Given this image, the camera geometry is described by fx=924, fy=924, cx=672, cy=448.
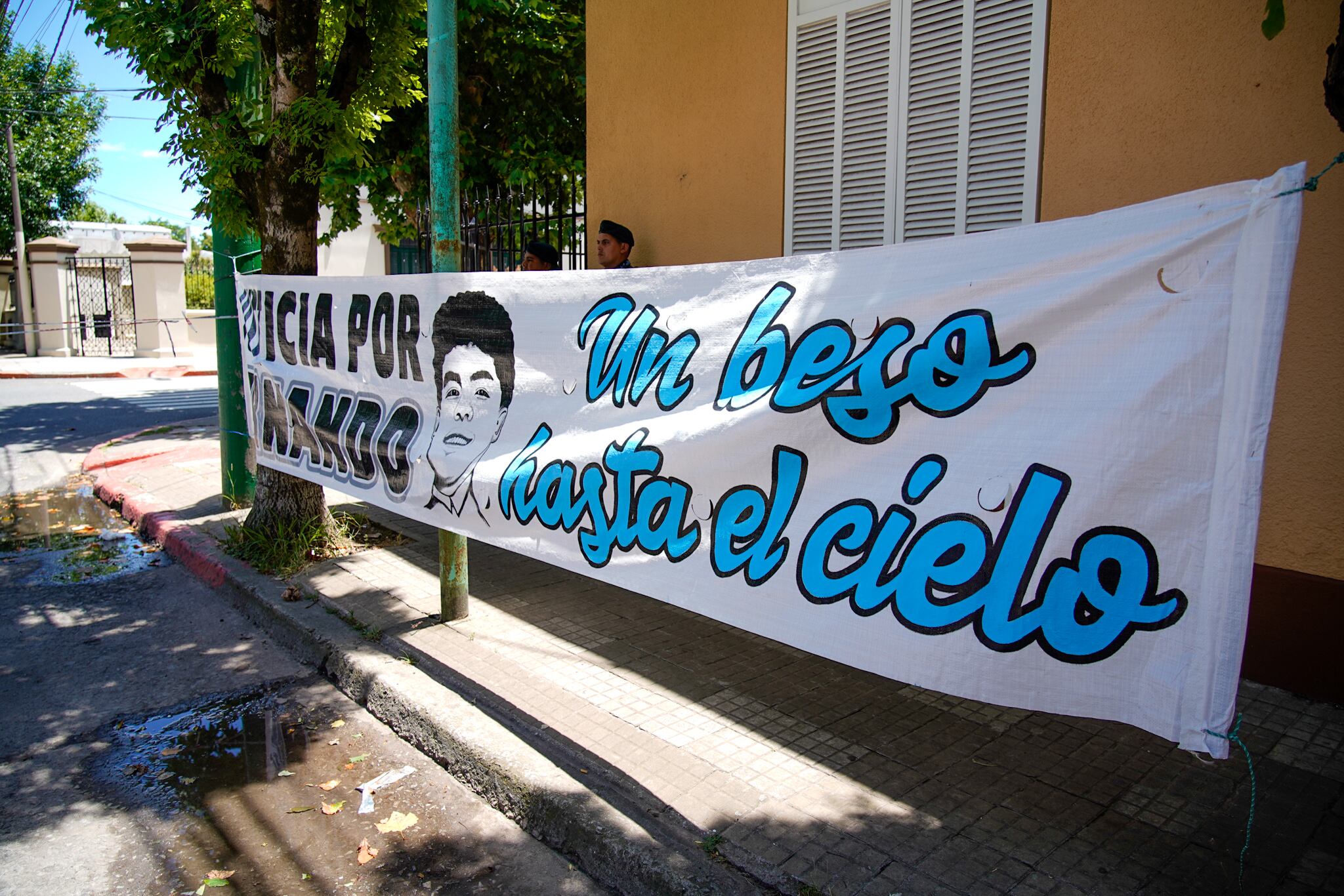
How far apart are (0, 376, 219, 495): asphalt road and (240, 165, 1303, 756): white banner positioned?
8.13 m

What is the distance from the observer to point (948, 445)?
9.25ft

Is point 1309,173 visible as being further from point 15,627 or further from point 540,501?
point 15,627

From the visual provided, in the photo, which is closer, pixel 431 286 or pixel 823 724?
pixel 823 724

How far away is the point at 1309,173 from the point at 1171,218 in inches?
85.5

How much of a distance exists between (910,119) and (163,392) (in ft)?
53.1

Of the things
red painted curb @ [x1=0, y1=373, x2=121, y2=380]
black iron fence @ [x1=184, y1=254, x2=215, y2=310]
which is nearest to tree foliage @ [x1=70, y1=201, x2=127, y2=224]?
black iron fence @ [x1=184, y1=254, x2=215, y2=310]

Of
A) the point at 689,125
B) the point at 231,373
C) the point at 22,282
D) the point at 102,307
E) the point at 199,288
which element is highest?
the point at 689,125

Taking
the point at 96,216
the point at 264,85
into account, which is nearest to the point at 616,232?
the point at 264,85

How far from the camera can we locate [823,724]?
3.90m

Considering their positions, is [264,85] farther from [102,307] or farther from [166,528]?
[102,307]

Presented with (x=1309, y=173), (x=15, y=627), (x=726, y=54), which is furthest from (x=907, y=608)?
(x=15, y=627)

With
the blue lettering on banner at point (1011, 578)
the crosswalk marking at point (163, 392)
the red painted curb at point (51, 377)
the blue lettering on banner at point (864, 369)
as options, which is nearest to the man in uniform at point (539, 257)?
the blue lettering on banner at point (864, 369)

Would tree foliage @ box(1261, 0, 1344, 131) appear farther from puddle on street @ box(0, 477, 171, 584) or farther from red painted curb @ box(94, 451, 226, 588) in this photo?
puddle on street @ box(0, 477, 171, 584)

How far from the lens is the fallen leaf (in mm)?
3436
